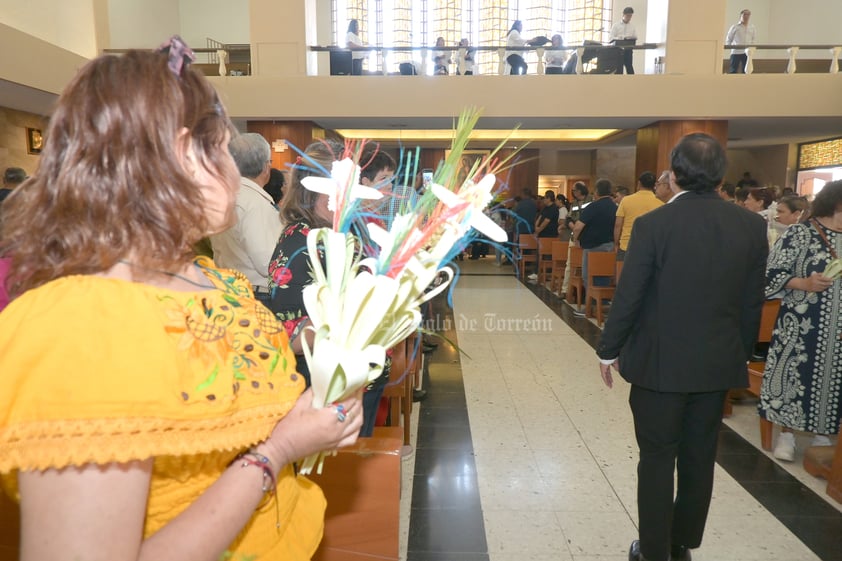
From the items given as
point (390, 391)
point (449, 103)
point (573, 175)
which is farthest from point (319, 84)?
point (573, 175)

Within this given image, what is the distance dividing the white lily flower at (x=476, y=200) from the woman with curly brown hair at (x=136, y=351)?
32 centimetres

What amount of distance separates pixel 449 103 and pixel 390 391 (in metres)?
8.26

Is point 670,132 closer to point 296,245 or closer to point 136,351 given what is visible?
point 296,245

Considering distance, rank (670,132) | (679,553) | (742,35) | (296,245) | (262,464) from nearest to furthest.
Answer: (262,464), (296,245), (679,553), (670,132), (742,35)

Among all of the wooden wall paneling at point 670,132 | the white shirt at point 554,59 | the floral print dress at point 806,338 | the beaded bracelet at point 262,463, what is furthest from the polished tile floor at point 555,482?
the white shirt at point 554,59

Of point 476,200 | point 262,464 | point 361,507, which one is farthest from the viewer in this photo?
point 361,507

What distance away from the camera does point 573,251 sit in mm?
7289

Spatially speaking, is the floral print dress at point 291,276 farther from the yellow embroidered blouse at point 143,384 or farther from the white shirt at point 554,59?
the white shirt at point 554,59

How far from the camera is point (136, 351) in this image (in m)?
0.66

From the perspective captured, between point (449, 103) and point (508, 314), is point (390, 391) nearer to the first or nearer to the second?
point (508, 314)

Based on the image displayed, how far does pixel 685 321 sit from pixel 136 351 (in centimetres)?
169

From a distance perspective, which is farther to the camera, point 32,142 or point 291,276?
point 32,142

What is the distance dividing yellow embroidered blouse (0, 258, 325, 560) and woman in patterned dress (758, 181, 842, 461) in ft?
8.92

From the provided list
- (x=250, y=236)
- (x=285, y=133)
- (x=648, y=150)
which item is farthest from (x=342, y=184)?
(x=648, y=150)
